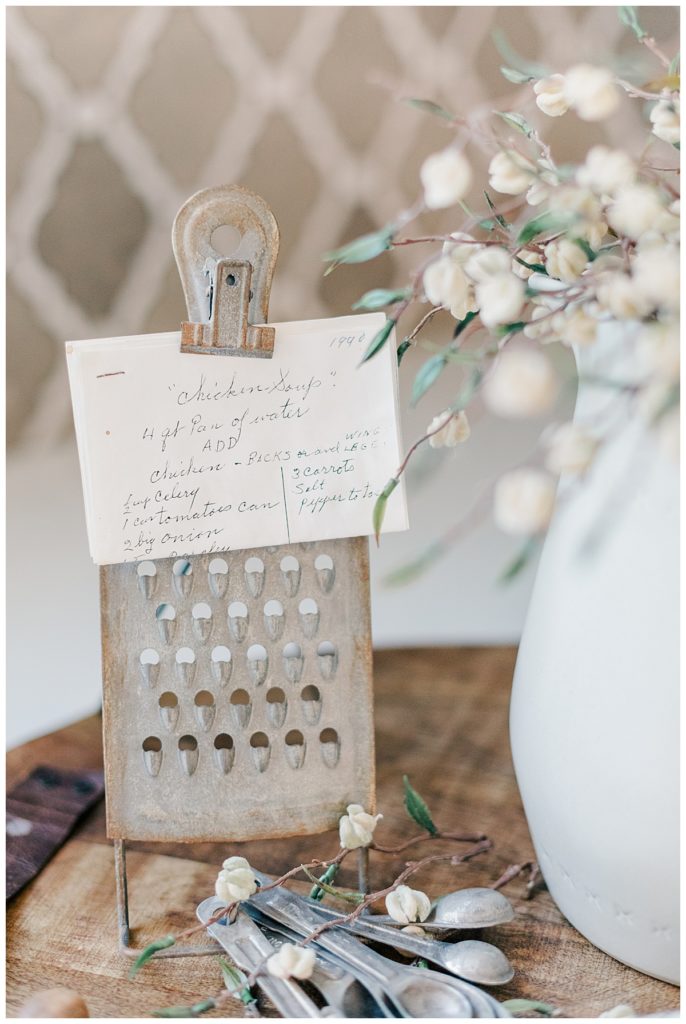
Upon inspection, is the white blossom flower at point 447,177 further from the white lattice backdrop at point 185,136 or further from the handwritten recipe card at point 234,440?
the white lattice backdrop at point 185,136

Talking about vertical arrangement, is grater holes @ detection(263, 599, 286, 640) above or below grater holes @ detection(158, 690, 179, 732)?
above

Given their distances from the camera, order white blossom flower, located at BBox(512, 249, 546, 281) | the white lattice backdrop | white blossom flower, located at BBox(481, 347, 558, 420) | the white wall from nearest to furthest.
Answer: white blossom flower, located at BBox(481, 347, 558, 420), white blossom flower, located at BBox(512, 249, 546, 281), the white wall, the white lattice backdrop

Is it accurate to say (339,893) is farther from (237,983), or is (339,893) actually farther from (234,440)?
(234,440)

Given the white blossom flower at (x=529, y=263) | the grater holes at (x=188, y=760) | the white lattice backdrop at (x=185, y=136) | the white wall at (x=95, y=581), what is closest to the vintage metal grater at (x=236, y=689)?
the grater holes at (x=188, y=760)

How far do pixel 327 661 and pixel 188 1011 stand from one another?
0.16 meters

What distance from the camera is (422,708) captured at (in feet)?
2.27

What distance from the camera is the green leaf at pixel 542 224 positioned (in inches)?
13.2

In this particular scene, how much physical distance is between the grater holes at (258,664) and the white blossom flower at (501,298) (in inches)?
7.9

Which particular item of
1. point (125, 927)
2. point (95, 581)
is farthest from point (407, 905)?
point (95, 581)

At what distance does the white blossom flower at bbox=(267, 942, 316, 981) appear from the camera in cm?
38

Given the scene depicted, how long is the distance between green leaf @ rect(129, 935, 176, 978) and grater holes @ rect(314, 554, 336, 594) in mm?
167

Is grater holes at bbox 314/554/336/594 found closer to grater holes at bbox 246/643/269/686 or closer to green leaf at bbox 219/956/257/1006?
grater holes at bbox 246/643/269/686

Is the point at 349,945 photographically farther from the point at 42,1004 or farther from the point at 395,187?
the point at 395,187

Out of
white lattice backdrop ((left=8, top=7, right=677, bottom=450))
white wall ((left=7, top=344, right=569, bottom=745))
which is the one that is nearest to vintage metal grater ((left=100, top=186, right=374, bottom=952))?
white wall ((left=7, top=344, right=569, bottom=745))
